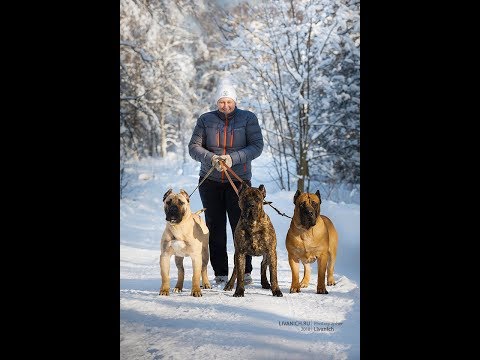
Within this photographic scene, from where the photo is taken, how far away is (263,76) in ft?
19.9

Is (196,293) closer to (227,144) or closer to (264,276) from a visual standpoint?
(264,276)

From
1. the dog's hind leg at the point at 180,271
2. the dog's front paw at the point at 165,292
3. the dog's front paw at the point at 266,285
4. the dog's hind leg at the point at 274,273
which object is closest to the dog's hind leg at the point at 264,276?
the dog's front paw at the point at 266,285

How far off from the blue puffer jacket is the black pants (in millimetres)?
241

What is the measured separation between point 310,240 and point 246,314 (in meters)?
0.73

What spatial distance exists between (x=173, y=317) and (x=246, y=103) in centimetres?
360

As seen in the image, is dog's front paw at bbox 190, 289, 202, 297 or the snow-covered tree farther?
the snow-covered tree

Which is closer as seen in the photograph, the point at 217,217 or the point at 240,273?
the point at 240,273

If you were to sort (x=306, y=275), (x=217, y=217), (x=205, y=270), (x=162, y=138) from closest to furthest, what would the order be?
(x=306, y=275), (x=205, y=270), (x=217, y=217), (x=162, y=138)

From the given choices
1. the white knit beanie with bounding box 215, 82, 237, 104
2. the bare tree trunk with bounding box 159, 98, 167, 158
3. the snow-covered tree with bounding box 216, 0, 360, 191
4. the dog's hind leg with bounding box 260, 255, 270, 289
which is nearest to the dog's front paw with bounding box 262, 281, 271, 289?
the dog's hind leg with bounding box 260, 255, 270, 289

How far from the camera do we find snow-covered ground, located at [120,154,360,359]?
300 centimetres

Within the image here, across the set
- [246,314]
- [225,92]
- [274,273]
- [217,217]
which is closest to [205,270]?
[217,217]

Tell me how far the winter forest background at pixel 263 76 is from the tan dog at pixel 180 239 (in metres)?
0.82

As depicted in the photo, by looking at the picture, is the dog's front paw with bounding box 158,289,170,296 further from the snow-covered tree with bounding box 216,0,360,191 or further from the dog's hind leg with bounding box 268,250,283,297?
the snow-covered tree with bounding box 216,0,360,191

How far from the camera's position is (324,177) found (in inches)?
235
